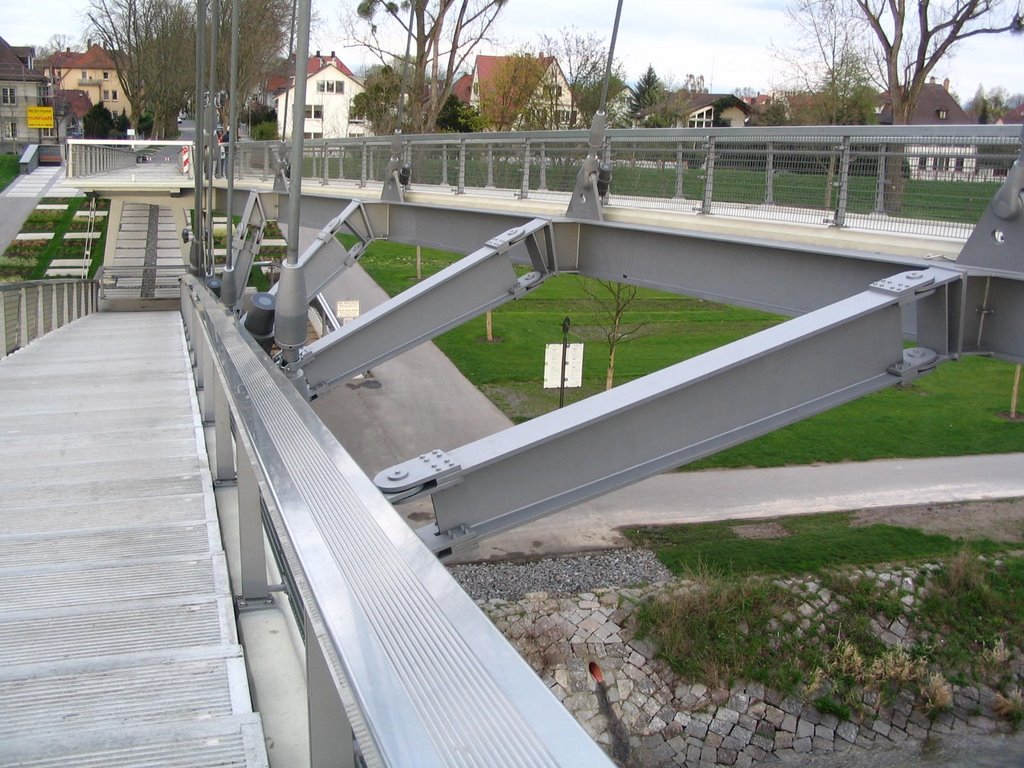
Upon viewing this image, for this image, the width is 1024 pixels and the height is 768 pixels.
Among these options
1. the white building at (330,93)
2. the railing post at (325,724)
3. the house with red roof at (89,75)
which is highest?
the house with red roof at (89,75)

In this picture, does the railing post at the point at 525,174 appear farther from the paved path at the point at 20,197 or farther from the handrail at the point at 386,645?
the paved path at the point at 20,197

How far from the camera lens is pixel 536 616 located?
13156mm

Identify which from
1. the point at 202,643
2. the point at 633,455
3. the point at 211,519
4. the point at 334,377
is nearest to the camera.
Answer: the point at 202,643

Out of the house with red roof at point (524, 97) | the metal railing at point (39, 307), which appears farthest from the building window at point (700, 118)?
the metal railing at point (39, 307)

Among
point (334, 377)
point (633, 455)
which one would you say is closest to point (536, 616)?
point (334, 377)

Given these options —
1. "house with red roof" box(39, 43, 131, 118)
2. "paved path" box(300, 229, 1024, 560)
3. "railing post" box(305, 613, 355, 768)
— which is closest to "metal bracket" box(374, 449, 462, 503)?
"railing post" box(305, 613, 355, 768)

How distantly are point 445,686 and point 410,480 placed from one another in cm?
450

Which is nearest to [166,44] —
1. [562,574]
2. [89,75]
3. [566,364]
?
[566,364]

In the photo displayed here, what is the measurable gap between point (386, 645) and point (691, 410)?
5.58 meters

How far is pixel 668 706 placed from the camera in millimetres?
12297

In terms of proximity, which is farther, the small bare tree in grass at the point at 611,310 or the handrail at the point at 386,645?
the small bare tree in grass at the point at 611,310

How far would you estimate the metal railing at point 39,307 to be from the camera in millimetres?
14500

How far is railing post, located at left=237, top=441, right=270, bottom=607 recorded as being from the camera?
3.89 m

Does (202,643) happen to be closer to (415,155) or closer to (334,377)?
(334,377)
